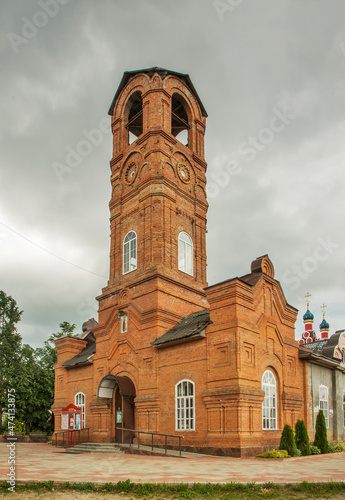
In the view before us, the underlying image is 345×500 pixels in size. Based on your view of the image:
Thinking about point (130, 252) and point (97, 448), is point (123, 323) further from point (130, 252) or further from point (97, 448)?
point (97, 448)

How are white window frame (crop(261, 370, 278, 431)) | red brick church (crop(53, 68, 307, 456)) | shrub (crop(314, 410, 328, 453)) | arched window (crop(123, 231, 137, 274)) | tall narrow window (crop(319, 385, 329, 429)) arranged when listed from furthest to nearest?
1. arched window (crop(123, 231, 137, 274))
2. tall narrow window (crop(319, 385, 329, 429))
3. shrub (crop(314, 410, 328, 453))
4. white window frame (crop(261, 370, 278, 431))
5. red brick church (crop(53, 68, 307, 456))

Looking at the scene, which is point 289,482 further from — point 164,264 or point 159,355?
point 164,264

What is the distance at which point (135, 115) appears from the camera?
85.9 ft

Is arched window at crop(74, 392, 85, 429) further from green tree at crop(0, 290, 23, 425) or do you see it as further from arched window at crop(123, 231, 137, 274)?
green tree at crop(0, 290, 23, 425)

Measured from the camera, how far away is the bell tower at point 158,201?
2066 cm

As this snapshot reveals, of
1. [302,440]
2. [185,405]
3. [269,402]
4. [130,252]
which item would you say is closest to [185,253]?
[130,252]

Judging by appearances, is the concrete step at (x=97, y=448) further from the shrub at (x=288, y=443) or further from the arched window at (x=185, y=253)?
the arched window at (x=185, y=253)

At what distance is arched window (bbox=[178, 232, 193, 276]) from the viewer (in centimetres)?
2217

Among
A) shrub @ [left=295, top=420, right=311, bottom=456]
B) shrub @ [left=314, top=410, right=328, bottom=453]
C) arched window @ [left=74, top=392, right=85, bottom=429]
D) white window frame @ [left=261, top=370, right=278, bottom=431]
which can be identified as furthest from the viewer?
arched window @ [left=74, top=392, right=85, bottom=429]

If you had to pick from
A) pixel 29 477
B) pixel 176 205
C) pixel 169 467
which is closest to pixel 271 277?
pixel 176 205

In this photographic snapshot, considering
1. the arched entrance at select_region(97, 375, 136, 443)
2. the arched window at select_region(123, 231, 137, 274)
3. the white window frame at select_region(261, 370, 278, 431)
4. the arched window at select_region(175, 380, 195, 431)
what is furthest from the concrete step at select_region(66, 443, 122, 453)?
the arched window at select_region(123, 231, 137, 274)

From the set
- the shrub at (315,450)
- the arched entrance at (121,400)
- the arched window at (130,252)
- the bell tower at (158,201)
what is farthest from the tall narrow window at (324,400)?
the arched window at (130,252)

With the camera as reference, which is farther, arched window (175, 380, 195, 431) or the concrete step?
the concrete step

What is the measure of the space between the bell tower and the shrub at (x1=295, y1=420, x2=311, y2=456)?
6.65 meters
